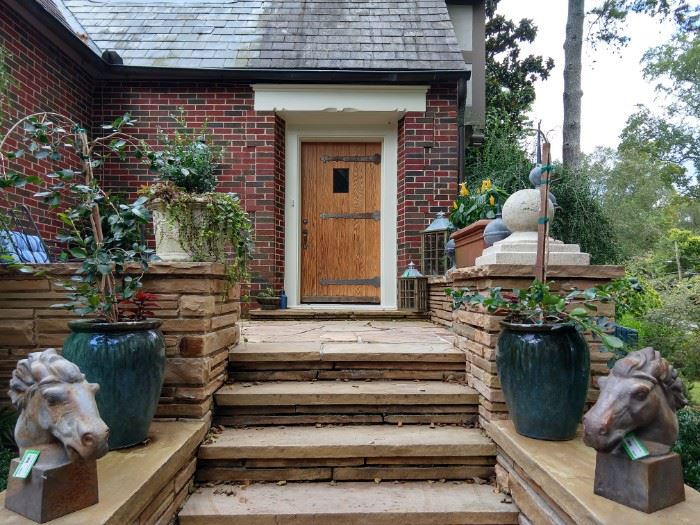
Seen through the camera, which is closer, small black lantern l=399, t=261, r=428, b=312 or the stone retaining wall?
the stone retaining wall

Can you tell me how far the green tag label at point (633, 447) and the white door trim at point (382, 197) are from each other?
395 cm

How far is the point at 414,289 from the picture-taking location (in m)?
4.82

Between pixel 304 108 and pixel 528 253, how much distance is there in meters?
3.55

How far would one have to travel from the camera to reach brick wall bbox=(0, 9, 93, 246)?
371cm

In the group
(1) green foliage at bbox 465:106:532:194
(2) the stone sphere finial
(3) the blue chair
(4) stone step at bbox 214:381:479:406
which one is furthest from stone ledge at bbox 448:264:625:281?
(1) green foliage at bbox 465:106:532:194

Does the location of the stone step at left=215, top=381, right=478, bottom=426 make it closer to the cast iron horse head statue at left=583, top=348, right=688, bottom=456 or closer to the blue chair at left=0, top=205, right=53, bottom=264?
the cast iron horse head statue at left=583, top=348, right=688, bottom=456

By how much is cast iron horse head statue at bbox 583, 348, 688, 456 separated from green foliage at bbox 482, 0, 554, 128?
32.1ft

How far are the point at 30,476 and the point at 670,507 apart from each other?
182cm

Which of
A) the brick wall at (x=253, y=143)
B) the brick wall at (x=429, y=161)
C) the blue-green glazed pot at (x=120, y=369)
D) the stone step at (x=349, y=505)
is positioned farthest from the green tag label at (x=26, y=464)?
the brick wall at (x=429, y=161)

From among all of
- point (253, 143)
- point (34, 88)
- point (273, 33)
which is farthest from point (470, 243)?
point (34, 88)

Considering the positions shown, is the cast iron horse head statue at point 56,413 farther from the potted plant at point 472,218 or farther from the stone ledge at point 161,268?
the potted plant at point 472,218

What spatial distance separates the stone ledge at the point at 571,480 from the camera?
128 centimetres

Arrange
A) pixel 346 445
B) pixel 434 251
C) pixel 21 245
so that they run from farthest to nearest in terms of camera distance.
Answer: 1. pixel 434 251
2. pixel 21 245
3. pixel 346 445

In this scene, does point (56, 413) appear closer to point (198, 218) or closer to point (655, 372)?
point (198, 218)
